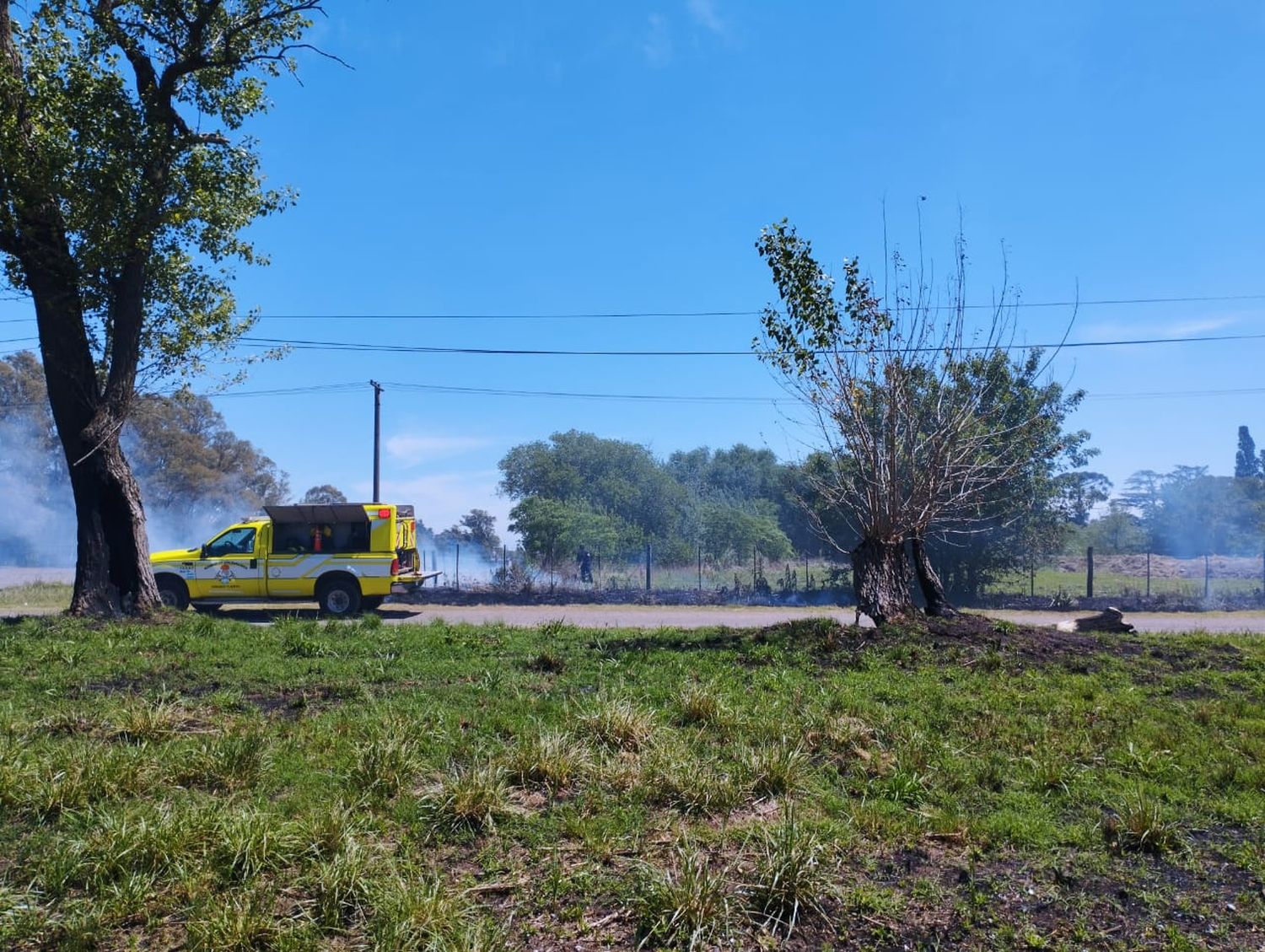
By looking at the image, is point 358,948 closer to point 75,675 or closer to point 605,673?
point 605,673

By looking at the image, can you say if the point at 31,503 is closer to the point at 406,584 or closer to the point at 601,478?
the point at 601,478

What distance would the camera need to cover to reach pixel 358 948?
12.0 feet

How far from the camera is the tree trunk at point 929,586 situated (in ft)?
34.8

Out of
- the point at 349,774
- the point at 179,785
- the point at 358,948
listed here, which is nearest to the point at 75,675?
the point at 179,785

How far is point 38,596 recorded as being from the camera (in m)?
25.0

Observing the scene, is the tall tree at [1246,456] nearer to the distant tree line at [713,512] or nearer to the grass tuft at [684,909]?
the distant tree line at [713,512]

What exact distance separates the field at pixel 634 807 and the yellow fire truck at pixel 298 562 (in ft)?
33.0

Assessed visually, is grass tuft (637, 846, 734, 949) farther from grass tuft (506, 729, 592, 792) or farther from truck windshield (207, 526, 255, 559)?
truck windshield (207, 526, 255, 559)

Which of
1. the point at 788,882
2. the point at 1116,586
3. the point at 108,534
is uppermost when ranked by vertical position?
the point at 108,534

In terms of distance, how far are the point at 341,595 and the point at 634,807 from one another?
14.7 meters

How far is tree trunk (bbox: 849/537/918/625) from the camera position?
1005 cm

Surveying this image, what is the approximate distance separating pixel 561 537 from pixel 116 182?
62.5 ft

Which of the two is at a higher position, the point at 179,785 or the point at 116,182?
the point at 116,182

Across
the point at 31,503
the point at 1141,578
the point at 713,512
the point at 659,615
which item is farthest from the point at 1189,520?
the point at 31,503
